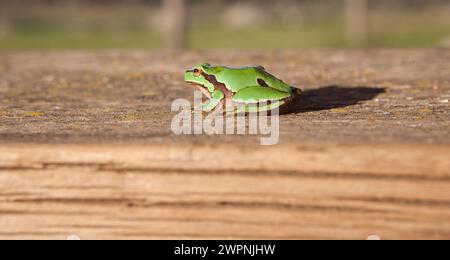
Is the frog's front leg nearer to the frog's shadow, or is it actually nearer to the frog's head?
the frog's head

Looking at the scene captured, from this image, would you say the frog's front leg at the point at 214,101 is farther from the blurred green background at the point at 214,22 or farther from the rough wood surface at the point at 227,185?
the blurred green background at the point at 214,22

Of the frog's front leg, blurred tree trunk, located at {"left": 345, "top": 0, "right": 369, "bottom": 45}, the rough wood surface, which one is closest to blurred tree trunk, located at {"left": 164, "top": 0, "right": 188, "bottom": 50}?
blurred tree trunk, located at {"left": 345, "top": 0, "right": 369, "bottom": 45}

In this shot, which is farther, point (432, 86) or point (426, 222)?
point (432, 86)
